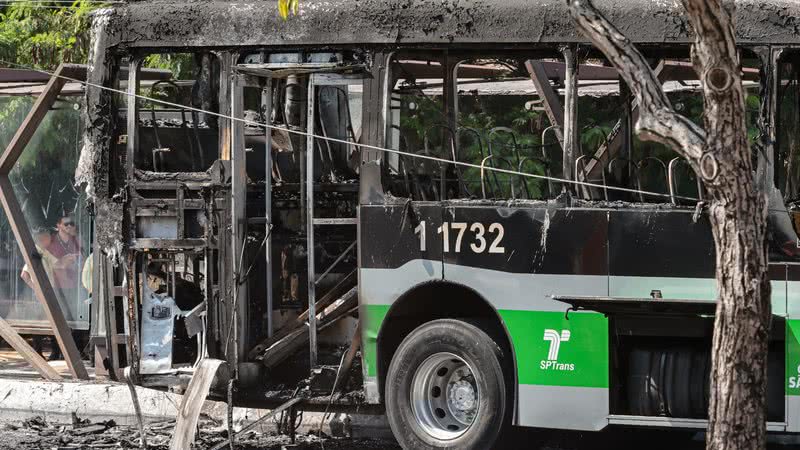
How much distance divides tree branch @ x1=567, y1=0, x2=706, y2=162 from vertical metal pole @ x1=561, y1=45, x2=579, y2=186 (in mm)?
2258

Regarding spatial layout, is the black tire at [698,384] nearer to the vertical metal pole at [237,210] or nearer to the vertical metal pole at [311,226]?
the vertical metal pole at [311,226]

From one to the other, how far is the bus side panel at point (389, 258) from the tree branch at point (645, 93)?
2.79 metres

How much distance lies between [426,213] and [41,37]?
8253mm

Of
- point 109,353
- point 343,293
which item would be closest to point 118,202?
point 109,353

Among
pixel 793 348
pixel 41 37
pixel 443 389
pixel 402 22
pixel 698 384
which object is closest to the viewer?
pixel 793 348

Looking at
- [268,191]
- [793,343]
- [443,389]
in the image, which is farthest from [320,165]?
[793,343]

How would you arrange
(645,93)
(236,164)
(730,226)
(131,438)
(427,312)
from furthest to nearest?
(131,438)
(236,164)
(427,312)
(645,93)
(730,226)

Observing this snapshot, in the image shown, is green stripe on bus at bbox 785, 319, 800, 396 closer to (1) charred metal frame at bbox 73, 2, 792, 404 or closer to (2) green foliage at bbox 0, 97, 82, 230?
Result: (1) charred metal frame at bbox 73, 2, 792, 404

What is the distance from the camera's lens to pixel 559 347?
29.3 feet

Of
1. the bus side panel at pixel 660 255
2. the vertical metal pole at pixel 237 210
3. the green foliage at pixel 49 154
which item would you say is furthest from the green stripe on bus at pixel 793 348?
the green foliage at pixel 49 154

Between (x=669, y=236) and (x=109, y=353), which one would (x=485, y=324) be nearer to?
(x=669, y=236)

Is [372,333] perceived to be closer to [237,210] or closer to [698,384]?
[237,210]

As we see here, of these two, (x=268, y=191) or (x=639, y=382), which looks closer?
(x=639, y=382)

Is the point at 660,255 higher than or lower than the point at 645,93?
lower
